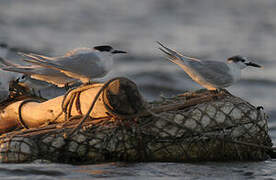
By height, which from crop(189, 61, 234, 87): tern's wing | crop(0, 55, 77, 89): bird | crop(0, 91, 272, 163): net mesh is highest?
crop(0, 55, 77, 89): bird

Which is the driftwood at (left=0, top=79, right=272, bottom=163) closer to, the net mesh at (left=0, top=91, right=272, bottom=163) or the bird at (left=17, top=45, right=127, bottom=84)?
the net mesh at (left=0, top=91, right=272, bottom=163)

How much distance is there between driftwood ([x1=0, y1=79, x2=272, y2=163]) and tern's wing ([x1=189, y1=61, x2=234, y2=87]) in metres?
0.72

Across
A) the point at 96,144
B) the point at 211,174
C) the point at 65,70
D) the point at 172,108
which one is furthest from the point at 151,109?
the point at 65,70

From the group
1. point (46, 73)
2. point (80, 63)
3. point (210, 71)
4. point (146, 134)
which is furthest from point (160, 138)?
point (46, 73)

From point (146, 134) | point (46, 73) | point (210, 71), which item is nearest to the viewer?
point (146, 134)

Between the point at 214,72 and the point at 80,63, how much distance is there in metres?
1.70

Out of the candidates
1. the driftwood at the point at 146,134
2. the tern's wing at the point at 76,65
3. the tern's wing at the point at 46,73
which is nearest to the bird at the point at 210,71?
the driftwood at the point at 146,134

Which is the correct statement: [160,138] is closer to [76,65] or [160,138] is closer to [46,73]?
[76,65]

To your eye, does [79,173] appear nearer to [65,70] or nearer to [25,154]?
[25,154]

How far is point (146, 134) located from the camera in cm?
571

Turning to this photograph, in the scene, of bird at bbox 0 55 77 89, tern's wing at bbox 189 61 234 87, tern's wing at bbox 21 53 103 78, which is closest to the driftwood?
tern's wing at bbox 189 61 234 87

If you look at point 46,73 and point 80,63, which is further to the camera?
point 46,73

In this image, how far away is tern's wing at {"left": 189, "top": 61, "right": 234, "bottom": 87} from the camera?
6.88 metres

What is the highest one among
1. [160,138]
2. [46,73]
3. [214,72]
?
[46,73]
